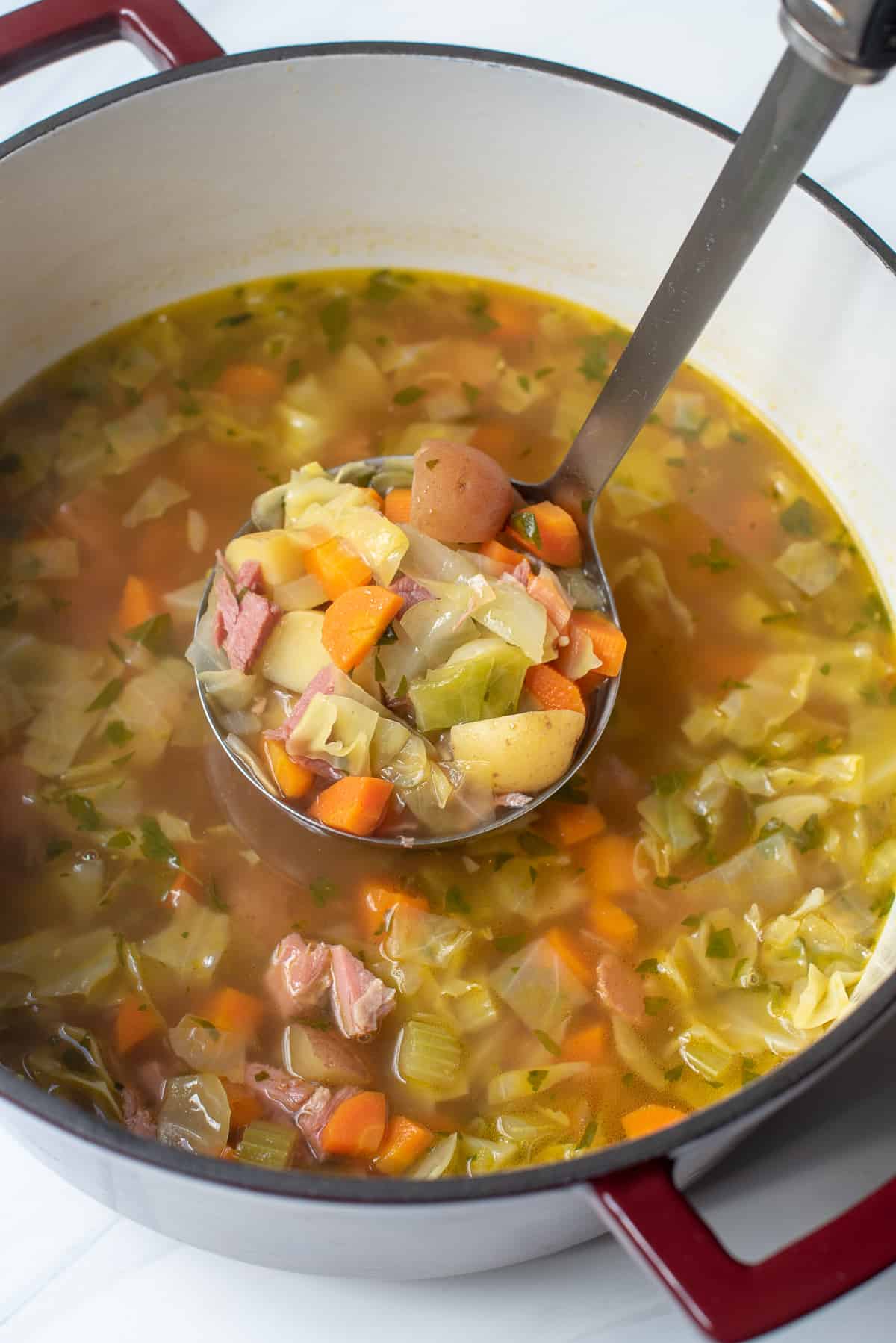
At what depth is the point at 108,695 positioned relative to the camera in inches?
96.5

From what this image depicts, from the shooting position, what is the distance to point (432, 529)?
91.6 inches

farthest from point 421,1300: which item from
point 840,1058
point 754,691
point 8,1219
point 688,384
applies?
point 688,384

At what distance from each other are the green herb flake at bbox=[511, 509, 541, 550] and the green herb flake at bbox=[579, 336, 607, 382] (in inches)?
22.9

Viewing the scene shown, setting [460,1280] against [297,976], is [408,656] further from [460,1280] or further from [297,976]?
[460,1280]

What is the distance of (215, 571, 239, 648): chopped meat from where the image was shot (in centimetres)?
230


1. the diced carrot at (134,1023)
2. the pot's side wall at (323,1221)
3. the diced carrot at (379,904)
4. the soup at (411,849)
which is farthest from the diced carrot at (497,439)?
the pot's side wall at (323,1221)

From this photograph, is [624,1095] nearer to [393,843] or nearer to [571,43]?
[393,843]

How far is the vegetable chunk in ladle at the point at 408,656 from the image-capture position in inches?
85.7

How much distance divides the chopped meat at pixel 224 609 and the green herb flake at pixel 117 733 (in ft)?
0.84

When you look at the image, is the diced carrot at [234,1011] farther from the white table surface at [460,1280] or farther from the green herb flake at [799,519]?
the green herb flake at [799,519]

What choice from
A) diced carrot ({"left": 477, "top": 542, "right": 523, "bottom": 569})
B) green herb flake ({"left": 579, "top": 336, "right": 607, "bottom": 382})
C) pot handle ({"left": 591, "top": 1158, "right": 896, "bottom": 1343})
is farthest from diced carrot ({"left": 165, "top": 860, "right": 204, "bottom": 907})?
green herb flake ({"left": 579, "top": 336, "right": 607, "bottom": 382})

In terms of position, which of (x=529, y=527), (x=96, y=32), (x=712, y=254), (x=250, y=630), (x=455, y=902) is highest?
(x=712, y=254)

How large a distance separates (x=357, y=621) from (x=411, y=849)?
43 centimetres

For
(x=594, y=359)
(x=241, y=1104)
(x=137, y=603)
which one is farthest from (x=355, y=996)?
(x=594, y=359)
